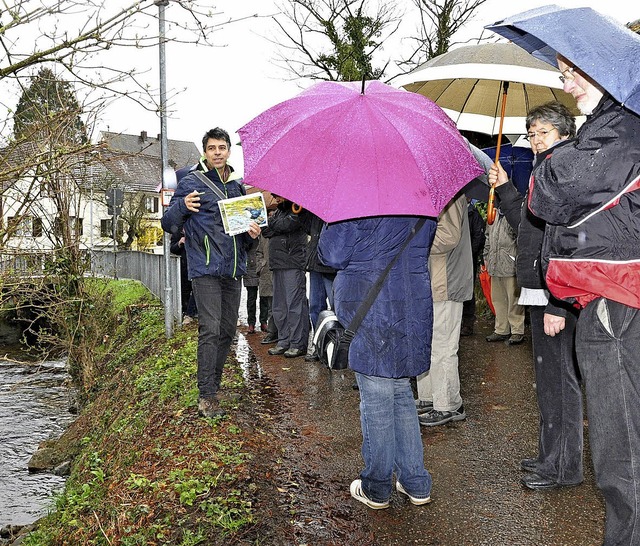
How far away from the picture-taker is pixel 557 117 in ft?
13.9

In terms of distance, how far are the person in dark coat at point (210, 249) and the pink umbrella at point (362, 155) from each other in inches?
70.2

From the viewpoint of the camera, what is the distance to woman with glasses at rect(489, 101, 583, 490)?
167 inches

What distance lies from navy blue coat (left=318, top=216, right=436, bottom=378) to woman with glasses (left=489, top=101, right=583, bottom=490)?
2.52ft

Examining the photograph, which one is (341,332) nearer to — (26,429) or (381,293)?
(381,293)

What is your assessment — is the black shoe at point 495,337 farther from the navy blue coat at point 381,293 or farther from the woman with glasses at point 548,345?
the navy blue coat at point 381,293

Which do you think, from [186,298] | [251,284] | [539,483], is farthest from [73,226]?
[539,483]

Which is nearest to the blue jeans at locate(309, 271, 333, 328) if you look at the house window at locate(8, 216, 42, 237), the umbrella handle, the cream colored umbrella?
the cream colored umbrella

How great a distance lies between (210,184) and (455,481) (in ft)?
10.00

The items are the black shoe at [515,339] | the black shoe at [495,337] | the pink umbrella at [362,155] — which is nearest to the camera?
the pink umbrella at [362,155]

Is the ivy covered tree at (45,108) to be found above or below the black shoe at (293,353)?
above

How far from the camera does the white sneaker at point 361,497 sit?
4246 mm

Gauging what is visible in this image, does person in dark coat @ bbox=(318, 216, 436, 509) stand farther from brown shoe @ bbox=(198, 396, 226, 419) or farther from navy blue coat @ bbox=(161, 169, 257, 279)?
brown shoe @ bbox=(198, 396, 226, 419)

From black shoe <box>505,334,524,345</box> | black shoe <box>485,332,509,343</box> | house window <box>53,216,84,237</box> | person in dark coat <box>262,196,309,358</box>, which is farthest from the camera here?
house window <box>53,216,84,237</box>

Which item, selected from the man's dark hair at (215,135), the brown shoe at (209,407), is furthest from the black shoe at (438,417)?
the man's dark hair at (215,135)
